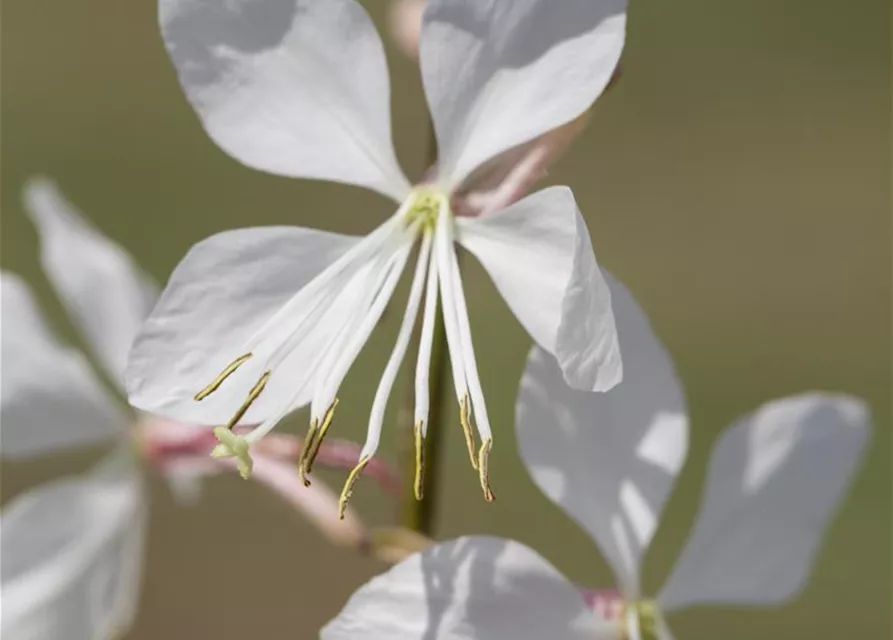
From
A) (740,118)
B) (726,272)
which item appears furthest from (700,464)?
(740,118)

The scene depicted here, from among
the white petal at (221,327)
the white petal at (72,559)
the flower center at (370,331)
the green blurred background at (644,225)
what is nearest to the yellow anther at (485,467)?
the flower center at (370,331)

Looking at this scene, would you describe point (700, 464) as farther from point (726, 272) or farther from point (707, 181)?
point (707, 181)

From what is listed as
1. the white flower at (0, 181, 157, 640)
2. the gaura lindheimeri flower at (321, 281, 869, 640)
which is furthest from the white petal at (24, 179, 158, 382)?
the gaura lindheimeri flower at (321, 281, 869, 640)

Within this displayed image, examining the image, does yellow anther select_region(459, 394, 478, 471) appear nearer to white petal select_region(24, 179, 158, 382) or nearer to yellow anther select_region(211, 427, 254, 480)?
yellow anther select_region(211, 427, 254, 480)

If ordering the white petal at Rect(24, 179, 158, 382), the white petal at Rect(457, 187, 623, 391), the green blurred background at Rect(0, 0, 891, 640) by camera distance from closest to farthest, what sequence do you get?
the white petal at Rect(457, 187, 623, 391) → the white petal at Rect(24, 179, 158, 382) → the green blurred background at Rect(0, 0, 891, 640)

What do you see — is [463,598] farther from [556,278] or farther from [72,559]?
[72,559]
